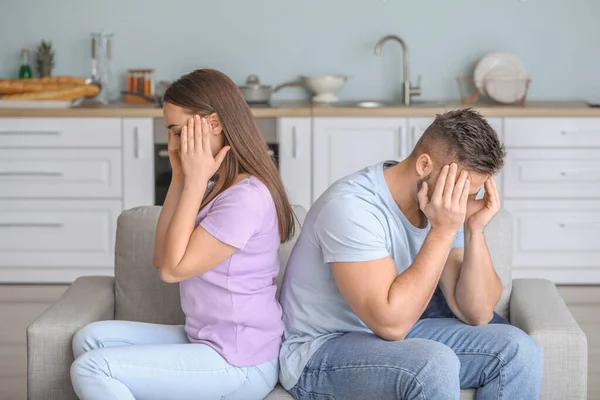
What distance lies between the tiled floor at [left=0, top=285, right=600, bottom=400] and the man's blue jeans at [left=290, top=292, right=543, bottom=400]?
123cm

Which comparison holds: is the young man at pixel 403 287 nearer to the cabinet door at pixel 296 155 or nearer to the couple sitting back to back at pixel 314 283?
the couple sitting back to back at pixel 314 283

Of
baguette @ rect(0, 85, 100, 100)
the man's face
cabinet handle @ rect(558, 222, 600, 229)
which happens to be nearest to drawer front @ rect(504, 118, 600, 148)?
cabinet handle @ rect(558, 222, 600, 229)

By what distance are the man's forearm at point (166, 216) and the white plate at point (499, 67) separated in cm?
302

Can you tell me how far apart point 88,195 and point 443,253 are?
2991 mm

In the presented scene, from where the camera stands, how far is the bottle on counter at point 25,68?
5512 mm

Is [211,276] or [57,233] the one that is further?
[57,233]

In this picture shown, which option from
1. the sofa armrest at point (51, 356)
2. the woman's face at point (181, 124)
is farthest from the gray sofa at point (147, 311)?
the woman's face at point (181, 124)

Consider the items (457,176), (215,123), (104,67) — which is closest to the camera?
(457,176)

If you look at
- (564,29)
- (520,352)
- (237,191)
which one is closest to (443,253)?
(520,352)

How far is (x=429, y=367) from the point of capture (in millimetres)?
2338

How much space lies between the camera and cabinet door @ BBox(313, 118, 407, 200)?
508 centimetres

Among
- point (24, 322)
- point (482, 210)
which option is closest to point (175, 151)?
point (482, 210)

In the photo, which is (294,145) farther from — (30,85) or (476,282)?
(476,282)

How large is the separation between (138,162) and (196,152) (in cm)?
266
